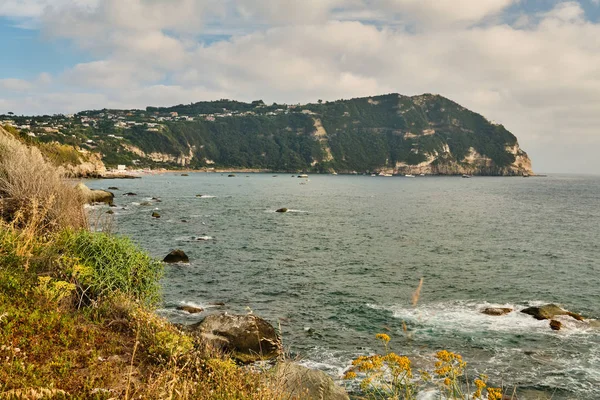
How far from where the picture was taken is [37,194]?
1805cm

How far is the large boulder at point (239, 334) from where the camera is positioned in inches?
583

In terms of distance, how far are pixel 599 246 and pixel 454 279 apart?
25.0 metres

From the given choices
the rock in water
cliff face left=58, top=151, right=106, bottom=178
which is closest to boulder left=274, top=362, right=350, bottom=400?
the rock in water

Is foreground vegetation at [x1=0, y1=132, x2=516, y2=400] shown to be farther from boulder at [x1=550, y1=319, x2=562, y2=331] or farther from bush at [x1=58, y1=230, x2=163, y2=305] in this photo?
boulder at [x1=550, y1=319, x2=562, y2=331]

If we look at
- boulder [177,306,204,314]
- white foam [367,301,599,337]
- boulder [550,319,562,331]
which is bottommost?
boulder [177,306,204,314]

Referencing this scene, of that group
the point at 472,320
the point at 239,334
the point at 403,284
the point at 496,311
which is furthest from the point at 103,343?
the point at 403,284

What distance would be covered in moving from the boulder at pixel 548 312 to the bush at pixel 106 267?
65.3ft

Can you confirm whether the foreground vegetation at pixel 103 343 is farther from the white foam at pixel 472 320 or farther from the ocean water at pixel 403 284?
the white foam at pixel 472 320

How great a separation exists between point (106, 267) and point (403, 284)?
2097 centimetres

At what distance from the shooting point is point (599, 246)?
1668 inches

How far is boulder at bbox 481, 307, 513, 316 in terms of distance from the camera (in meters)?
21.8

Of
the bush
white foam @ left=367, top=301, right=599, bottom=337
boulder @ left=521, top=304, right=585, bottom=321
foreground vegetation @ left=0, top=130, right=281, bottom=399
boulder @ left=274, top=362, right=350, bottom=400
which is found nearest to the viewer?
foreground vegetation @ left=0, top=130, right=281, bottom=399

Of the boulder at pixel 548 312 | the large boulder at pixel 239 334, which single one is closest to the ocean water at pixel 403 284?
the boulder at pixel 548 312

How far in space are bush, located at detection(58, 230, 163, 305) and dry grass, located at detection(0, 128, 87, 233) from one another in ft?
16.1
